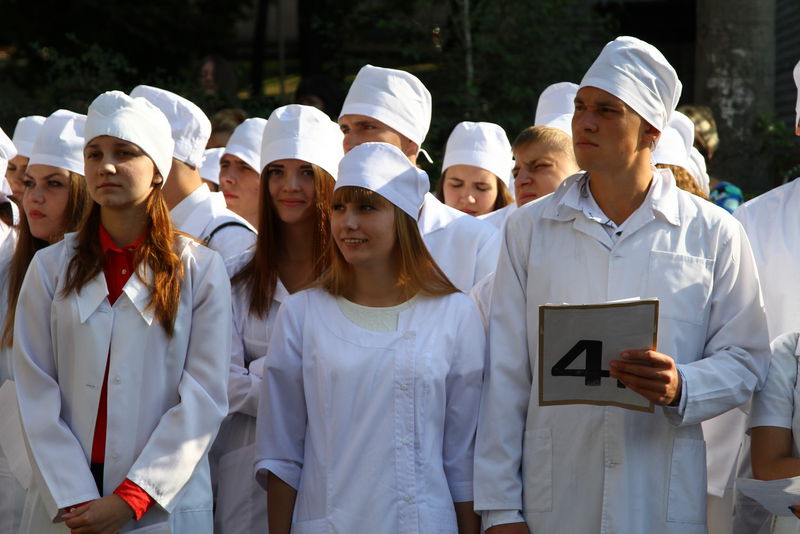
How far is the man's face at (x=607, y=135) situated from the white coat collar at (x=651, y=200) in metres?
0.11

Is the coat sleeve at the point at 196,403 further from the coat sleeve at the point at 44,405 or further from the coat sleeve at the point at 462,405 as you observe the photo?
the coat sleeve at the point at 462,405

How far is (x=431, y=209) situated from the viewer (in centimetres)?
509

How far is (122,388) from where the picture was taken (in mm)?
3834

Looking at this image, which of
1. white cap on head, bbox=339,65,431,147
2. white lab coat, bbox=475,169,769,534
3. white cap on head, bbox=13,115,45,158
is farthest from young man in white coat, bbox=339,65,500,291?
white cap on head, bbox=13,115,45,158

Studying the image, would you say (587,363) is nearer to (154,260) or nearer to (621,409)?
(621,409)

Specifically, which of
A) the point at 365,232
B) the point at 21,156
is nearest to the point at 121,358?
the point at 365,232

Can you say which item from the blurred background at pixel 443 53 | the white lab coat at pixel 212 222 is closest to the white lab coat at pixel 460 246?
the white lab coat at pixel 212 222

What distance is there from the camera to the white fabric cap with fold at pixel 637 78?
3.84 metres

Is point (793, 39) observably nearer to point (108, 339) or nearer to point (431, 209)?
point (431, 209)

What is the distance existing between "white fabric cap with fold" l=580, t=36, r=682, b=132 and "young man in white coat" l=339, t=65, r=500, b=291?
1235 mm

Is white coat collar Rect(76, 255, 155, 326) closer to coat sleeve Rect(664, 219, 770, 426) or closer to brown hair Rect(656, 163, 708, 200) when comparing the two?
coat sleeve Rect(664, 219, 770, 426)

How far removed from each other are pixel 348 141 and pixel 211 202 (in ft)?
2.36

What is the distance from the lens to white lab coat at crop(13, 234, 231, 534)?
379cm

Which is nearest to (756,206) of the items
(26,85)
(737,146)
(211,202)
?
(211,202)
